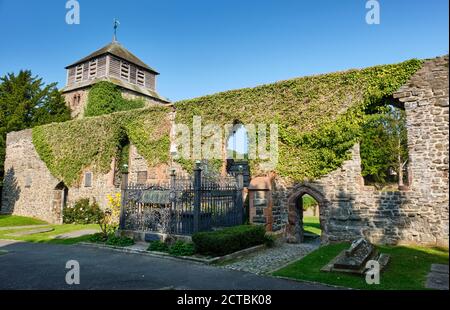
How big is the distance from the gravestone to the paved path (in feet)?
4.28

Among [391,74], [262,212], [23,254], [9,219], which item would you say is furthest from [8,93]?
[391,74]

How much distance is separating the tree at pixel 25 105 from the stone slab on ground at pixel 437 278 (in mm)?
30160

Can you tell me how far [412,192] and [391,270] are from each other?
4.74 meters

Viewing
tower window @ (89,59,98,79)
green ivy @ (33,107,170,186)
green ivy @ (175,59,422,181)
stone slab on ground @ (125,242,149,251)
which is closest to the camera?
stone slab on ground @ (125,242,149,251)

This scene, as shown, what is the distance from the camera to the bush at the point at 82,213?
2064 centimetres

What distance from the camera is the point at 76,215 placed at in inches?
832

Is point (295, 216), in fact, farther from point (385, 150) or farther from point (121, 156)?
point (385, 150)

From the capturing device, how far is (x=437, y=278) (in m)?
6.70

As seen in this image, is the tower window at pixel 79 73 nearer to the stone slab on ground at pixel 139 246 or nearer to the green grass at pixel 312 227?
the green grass at pixel 312 227

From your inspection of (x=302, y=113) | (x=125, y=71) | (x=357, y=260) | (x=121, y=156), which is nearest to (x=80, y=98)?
(x=125, y=71)

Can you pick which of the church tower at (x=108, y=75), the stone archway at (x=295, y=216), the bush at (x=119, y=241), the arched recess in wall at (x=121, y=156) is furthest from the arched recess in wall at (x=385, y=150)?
the church tower at (x=108, y=75)

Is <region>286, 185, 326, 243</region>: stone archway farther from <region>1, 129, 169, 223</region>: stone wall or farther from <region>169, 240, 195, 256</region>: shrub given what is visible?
<region>1, 129, 169, 223</region>: stone wall

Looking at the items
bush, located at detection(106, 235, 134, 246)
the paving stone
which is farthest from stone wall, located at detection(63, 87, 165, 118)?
the paving stone

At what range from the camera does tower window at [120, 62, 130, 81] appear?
33.4 m
